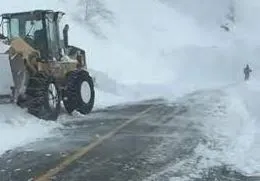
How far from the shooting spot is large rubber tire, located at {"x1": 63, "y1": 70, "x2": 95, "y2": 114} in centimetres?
1714

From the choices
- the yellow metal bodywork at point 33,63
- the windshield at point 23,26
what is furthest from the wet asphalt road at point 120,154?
the windshield at point 23,26

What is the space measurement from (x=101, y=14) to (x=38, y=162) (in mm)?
35734

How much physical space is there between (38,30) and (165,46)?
109ft

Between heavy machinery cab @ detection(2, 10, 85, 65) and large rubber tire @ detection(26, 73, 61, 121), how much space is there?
0.95m

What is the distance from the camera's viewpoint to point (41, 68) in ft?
54.1

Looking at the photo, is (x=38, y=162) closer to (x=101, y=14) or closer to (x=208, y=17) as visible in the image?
(x=101, y=14)

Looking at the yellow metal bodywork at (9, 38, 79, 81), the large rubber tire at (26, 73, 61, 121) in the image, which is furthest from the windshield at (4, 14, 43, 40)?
the large rubber tire at (26, 73, 61, 121)

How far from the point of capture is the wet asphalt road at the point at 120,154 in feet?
29.4

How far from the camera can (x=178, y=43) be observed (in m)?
51.7

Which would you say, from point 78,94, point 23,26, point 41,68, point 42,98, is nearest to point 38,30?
point 23,26

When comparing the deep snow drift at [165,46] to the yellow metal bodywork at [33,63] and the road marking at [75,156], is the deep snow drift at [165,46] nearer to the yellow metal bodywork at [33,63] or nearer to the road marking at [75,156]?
the yellow metal bodywork at [33,63]

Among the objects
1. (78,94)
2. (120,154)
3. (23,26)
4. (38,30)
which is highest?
(23,26)

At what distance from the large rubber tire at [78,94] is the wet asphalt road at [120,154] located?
1.51m

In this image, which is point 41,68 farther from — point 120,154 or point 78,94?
point 120,154
